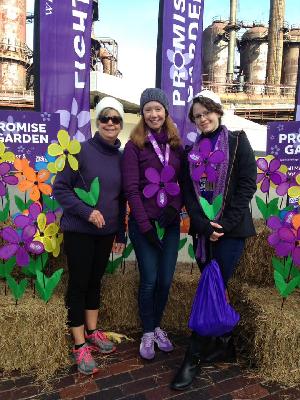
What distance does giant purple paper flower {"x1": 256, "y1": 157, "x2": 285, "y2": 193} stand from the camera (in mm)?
3064

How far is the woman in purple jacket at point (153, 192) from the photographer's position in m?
2.40

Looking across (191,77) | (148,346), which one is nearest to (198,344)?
(148,346)

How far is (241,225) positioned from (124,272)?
1.24 meters

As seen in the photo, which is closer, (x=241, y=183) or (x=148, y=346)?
→ (x=241, y=183)

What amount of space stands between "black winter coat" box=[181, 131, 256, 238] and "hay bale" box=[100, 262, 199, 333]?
910 millimetres

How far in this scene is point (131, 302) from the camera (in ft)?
10.2

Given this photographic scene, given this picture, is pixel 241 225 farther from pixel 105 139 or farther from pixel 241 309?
pixel 105 139

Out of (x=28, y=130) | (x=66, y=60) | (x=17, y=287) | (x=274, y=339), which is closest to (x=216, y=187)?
(x=274, y=339)

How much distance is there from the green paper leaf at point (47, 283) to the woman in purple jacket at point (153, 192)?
596 millimetres

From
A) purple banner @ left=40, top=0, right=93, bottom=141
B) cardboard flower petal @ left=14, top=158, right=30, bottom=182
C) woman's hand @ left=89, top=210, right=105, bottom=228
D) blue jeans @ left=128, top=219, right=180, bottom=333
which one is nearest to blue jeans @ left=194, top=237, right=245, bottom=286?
blue jeans @ left=128, top=219, right=180, bottom=333

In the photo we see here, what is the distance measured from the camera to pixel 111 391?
231 cm

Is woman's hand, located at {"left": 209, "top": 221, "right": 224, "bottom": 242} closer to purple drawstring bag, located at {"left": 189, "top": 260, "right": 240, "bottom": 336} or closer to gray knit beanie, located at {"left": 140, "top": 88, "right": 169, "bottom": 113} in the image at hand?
purple drawstring bag, located at {"left": 189, "top": 260, "right": 240, "bottom": 336}

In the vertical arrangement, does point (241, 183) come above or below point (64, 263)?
above

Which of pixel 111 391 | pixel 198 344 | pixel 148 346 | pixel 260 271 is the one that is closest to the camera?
pixel 111 391
